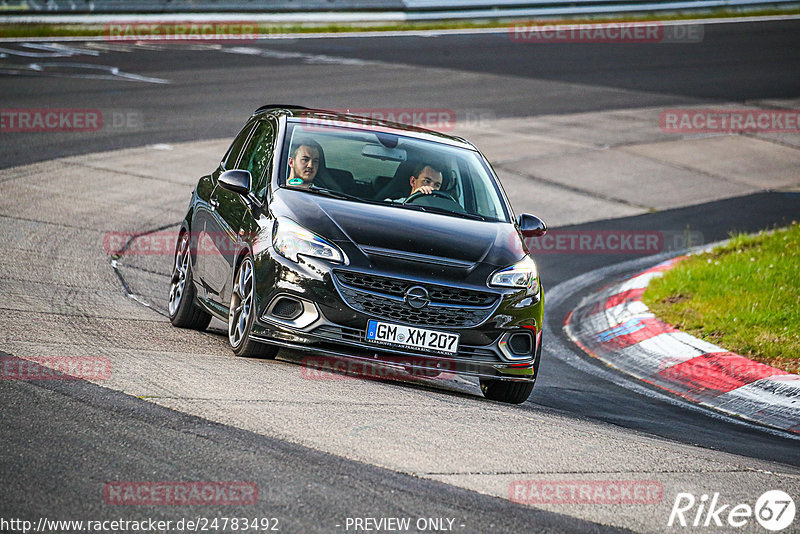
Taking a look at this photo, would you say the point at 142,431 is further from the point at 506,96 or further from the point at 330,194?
the point at 506,96

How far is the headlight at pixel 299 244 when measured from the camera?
6.98 metres

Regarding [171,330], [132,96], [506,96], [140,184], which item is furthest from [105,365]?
[506,96]

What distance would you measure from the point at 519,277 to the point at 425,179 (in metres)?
1.26

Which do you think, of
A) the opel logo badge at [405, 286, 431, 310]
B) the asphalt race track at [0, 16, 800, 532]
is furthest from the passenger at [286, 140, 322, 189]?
the opel logo badge at [405, 286, 431, 310]

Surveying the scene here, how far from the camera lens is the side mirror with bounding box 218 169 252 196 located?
7.79 m

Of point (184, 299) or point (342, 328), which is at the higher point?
point (342, 328)

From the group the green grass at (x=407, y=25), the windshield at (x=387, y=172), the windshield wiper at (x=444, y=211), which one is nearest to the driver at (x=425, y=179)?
the windshield at (x=387, y=172)

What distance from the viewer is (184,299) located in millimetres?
8672

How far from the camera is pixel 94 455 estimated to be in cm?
489

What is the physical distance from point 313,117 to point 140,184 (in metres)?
6.62

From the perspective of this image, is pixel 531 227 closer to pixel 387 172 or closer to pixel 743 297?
pixel 387 172

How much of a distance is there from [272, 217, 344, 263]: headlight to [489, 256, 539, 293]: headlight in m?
1.05

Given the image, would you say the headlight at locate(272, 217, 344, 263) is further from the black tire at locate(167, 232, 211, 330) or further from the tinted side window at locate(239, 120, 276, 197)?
the black tire at locate(167, 232, 211, 330)

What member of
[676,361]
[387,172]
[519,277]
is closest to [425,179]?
[387,172]
